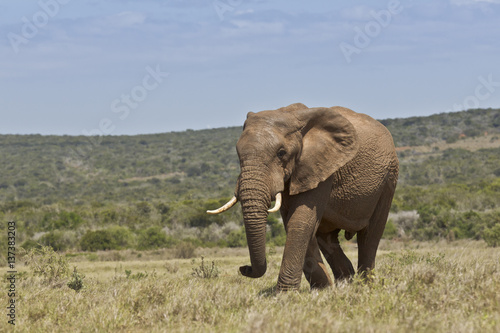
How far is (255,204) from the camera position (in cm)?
758

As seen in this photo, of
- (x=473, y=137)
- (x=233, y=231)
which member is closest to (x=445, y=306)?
(x=233, y=231)

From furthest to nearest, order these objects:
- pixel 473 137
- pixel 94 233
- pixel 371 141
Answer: pixel 473 137 < pixel 94 233 < pixel 371 141

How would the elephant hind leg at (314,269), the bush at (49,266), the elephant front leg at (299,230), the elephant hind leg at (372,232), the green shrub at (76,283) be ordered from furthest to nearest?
the bush at (49,266) → the green shrub at (76,283) → the elephant hind leg at (372,232) → the elephant hind leg at (314,269) → the elephant front leg at (299,230)

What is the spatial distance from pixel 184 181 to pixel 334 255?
6932cm

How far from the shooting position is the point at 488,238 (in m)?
20.1

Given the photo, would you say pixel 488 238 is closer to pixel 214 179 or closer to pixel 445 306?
pixel 445 306

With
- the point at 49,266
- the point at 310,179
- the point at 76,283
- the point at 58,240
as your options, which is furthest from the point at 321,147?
the point at 58,240

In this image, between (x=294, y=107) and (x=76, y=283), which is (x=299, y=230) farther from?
(x=76, y=283)

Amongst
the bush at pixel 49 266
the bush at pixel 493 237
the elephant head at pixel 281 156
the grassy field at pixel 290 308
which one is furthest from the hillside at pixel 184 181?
the grassy field at pixel 290 308

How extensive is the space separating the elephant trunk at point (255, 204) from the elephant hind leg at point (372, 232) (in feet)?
8.40

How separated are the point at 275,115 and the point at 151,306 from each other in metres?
2.55

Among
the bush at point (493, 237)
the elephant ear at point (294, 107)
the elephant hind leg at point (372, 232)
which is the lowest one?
the bush at point (493, 237)

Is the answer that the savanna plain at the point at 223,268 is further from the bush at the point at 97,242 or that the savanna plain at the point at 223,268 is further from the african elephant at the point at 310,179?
the african elephant at the point at 310,179

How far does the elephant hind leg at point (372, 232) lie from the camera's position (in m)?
9.77
